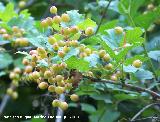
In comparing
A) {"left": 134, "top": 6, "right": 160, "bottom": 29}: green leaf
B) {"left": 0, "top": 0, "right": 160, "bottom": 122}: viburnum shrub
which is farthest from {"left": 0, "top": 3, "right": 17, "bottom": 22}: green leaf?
{"left": 134, "top": 6, "right": 160, "bottom": 29}: green leaf

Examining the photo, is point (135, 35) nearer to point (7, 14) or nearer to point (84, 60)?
point (84, 60)

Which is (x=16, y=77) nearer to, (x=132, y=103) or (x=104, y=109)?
(x=104, y=109)

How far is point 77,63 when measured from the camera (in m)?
1.27

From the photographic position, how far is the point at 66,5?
2.75m

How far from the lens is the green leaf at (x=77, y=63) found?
127cm

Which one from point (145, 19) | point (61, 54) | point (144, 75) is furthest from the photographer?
point (145, 19)

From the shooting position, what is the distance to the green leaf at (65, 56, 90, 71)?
127 centimetres

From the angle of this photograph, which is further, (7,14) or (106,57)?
(7,14)

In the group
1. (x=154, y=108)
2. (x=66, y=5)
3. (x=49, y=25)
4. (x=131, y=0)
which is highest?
(x=66, y=5)

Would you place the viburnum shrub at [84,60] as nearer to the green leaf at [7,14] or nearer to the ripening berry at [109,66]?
the ripening berry at [109,66]

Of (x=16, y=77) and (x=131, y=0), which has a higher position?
(x=131, y=0)

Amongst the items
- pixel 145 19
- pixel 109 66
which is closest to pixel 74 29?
pixel 109 66

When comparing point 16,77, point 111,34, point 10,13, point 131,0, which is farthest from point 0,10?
point 111,34

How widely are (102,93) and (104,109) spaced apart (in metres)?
0.17
